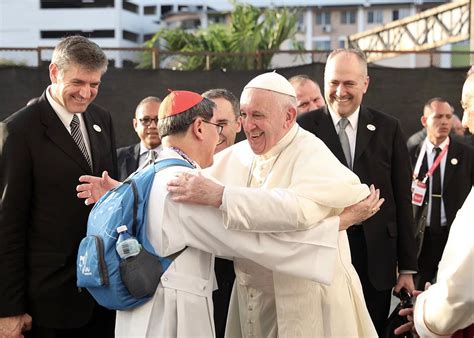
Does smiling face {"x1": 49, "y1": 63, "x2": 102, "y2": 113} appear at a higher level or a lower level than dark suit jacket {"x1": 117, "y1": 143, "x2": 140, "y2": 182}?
higher

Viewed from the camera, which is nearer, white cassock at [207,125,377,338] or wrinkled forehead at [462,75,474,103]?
wrinkled forehead at [462,75,474,103]

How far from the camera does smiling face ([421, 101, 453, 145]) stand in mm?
7887

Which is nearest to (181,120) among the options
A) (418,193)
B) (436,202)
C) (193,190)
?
(193,190)

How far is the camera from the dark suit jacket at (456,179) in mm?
7582

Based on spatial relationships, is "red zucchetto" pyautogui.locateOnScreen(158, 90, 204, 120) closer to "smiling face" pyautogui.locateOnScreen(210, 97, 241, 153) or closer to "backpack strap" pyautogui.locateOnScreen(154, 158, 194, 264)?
"backpack strap" pyautogui.locateOnScreen(154, 158, 194, 264)

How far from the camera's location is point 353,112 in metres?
5.22

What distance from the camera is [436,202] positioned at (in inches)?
299

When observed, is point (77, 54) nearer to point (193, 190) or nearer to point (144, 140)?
point (193, 190)

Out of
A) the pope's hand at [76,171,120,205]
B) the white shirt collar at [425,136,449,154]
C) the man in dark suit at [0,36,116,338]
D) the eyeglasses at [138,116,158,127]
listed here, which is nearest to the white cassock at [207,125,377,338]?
the pope's hand at [76,171,120,205]

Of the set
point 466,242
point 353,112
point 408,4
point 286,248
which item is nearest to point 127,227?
point 286,248

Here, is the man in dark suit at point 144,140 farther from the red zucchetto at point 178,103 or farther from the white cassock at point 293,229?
the red zucchetto at point 178,103

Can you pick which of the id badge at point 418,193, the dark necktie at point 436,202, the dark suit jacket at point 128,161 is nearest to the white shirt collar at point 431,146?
the dark necktie at point 436,202

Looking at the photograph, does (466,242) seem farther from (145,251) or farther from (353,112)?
(353,112)

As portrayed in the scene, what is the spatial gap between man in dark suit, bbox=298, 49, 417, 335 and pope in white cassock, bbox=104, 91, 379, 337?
1.43 m
